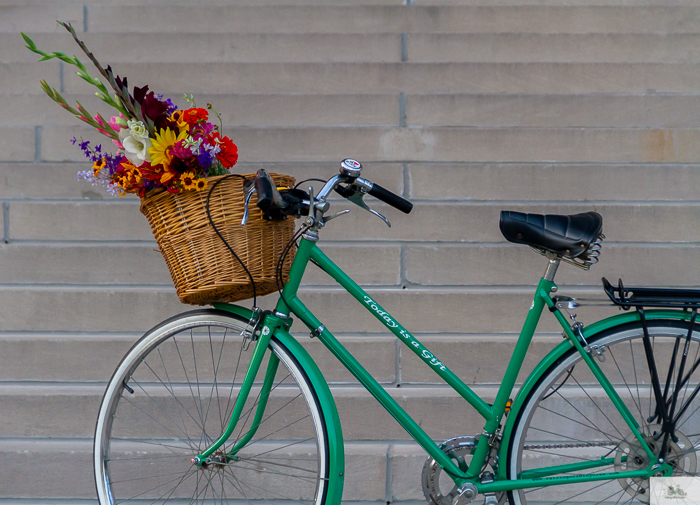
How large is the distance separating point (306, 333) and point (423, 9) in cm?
225

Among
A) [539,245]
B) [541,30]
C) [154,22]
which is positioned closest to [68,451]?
[539,245]

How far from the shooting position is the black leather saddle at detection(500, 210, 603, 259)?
5.01ft

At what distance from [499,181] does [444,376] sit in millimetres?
1369

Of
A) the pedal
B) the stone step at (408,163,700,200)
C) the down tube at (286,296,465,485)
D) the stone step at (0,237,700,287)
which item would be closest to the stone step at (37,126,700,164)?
the stone step at (408,163,700,200)

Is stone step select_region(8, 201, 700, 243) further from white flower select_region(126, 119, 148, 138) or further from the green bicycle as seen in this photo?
white flower select_region(126, 119, 148, 138)

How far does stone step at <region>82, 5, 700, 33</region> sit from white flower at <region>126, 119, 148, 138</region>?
230 centimetres

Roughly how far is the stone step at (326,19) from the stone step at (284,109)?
0.72m

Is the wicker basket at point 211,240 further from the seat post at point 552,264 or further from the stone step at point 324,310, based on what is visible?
the stone step at point 324,310

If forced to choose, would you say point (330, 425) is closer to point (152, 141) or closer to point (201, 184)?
point (201, 184)

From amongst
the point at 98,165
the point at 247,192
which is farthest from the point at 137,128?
the point at 247,192

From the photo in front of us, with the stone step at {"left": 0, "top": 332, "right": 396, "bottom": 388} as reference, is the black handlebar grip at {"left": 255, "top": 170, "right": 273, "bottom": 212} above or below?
above

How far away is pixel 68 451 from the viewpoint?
2.24 m

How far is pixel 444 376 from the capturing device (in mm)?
1682

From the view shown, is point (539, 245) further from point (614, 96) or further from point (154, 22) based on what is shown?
point (154, 22)
